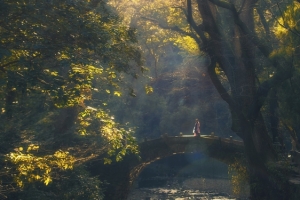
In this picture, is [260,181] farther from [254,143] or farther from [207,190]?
[207,190]

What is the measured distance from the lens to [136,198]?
2823 centimetres

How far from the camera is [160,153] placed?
80.1 ft

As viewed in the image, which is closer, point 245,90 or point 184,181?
point 245,90

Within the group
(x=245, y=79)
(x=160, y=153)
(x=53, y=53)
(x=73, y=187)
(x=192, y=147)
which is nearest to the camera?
(x=53, y=53)

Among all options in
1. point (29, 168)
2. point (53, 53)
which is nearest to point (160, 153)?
point (53, 53)

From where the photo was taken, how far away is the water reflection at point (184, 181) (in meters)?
29.0

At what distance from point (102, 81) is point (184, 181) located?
15561mm

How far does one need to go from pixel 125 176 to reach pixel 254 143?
27.2ft

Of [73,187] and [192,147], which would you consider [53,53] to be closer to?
[73,187]

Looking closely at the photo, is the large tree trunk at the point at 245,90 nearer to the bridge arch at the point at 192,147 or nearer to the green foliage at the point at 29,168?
the bridge arch at the point at 192,147

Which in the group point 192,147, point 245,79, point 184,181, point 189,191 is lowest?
point 189,191

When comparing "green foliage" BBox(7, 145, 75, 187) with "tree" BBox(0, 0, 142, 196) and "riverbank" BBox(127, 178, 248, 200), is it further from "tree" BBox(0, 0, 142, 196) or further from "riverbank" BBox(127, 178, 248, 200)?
"riverbank" BBox(127, 178, 248, 200)

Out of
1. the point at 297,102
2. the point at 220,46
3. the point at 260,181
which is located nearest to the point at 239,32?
the point at 220,46

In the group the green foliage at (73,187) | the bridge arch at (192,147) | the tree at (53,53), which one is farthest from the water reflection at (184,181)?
the tree at (53,53)
